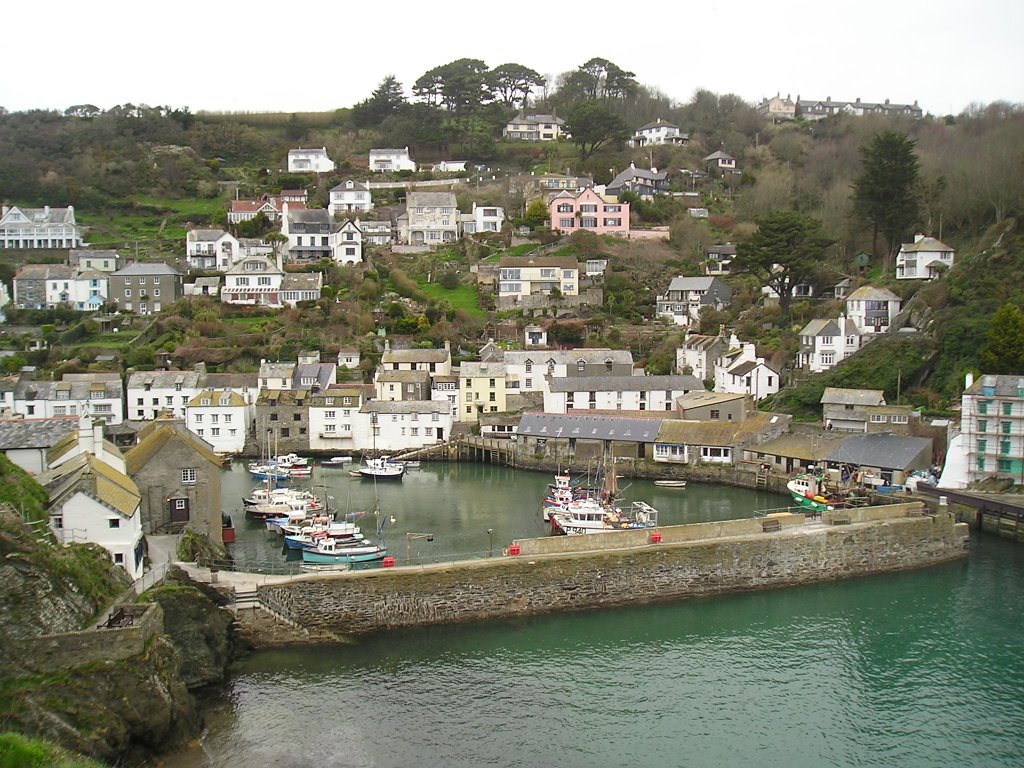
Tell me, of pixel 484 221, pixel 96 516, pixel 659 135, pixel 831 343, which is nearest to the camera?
pixel 96 516

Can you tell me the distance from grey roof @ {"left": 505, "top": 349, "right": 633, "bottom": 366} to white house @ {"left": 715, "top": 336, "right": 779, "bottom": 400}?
479 centimetres

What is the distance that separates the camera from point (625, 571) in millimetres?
22141

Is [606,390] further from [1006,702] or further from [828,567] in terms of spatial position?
[1006,702]

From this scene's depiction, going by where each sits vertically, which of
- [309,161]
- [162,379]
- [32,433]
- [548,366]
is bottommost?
[32,433]

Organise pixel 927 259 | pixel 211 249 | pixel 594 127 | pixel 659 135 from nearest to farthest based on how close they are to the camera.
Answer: pixel 927 259, pixel 211 249, pixel 594 127, pixel 659 135

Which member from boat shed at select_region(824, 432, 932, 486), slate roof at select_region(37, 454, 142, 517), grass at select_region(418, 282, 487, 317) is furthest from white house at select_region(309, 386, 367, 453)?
slate roof at select_region(37, 454, 142, 517)

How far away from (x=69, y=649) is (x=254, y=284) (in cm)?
4182

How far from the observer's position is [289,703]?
17016 mm

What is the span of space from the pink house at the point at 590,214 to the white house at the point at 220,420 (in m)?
27.4

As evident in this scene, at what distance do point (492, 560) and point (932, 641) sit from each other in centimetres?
1003

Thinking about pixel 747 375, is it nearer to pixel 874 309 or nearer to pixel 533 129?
pixel 874 309

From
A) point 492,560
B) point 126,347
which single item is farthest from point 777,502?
point 126,347

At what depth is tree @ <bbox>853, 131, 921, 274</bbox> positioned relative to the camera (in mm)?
45938

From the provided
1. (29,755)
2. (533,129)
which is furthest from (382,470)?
(533,129)
